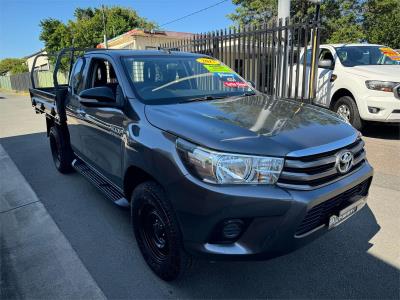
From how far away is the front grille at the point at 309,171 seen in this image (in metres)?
2.06

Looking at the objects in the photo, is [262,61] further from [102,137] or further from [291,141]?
[291,141]

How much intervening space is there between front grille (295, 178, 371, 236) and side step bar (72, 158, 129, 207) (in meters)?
1.67

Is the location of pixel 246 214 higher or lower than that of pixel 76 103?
lower

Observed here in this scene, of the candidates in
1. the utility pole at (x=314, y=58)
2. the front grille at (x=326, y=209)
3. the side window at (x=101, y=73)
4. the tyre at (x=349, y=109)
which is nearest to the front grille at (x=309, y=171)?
the front grille at (x=326, y=209)

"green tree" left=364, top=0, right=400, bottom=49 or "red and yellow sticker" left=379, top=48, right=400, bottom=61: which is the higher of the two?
"green tree" left=364, top=0, right=400, bottom=49

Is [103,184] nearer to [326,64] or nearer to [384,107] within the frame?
[384,107]

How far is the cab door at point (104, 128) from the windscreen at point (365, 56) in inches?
220

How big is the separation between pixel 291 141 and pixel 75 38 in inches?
1447

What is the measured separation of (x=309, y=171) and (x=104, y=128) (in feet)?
6.83

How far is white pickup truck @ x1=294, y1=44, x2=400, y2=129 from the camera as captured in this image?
245 inches

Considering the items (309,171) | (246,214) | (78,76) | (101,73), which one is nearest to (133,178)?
(246,214)

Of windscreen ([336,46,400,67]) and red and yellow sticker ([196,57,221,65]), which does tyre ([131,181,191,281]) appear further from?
windscreen ([336,46,400,67])

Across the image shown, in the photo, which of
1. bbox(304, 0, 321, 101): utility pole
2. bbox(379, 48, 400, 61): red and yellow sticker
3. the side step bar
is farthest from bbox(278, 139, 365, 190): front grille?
bbox(379, 48, 400, 61): red and yellow sticker

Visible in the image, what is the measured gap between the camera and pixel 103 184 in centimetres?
373
